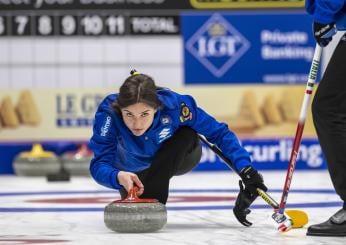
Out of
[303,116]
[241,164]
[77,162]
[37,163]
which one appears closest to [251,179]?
[241,164]

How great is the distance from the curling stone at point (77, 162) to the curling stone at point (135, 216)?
4.05 meters

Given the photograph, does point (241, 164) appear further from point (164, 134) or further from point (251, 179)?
point (164, 134)

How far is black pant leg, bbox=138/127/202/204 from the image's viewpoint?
3086mm

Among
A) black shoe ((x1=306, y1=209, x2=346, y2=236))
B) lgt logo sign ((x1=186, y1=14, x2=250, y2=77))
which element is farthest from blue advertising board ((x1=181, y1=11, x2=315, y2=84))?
black shoe ((x1=306, y1=209, x2=346, y2=236))

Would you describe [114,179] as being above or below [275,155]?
above

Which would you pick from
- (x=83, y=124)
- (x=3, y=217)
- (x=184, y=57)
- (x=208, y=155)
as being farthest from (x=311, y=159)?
(x=3, y=217)

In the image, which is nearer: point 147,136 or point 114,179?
point 114,179

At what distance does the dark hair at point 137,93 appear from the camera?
2875 mm

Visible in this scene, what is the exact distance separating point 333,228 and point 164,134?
27.6 inches

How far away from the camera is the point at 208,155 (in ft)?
25.2

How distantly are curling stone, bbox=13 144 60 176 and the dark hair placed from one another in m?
4.14

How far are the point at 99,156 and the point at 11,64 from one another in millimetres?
4576

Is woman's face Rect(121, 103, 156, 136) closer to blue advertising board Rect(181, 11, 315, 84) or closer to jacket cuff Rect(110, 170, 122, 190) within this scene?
jacket cuff Rect(110, 170, 122, 190)

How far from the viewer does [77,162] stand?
6.98m
